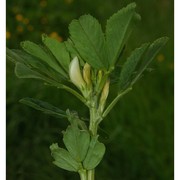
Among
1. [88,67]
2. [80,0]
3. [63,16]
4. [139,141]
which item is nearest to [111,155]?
[139,141]

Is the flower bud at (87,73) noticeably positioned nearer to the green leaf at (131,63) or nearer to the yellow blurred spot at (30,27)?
the green leaf at (131,63)

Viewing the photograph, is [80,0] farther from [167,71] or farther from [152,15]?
[167,71]

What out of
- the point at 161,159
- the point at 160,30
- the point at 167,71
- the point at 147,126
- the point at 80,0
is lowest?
the point at 161,159

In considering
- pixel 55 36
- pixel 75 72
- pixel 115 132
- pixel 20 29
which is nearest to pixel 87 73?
pixel 75 72

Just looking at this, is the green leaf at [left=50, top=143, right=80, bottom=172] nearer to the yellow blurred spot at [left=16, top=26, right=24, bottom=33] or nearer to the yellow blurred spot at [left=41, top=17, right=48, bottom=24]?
the yellow blurred spot at [left=16, top=26, right=24, bottom=33]

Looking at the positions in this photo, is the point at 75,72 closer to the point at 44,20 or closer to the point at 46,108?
the point at 46,108

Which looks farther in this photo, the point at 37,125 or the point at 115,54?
the point at 37,125

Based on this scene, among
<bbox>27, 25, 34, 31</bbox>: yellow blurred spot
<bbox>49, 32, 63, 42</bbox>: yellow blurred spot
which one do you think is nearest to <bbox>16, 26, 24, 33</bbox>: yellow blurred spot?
<bbox>27, 25, 34, 31</bbox>: yellow blurred spot
